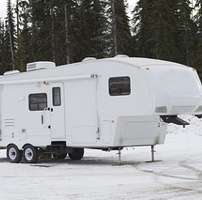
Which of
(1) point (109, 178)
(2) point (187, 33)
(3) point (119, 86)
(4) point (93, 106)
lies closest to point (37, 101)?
(4) point (93, 106)

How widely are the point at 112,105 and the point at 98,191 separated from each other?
437 cm

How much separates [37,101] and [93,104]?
2232 millimetres

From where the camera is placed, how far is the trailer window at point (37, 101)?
15688 millimetres

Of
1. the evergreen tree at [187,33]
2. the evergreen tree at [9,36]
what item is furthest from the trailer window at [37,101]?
the evergreen tree at [9,36]

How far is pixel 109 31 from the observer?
36750 mm

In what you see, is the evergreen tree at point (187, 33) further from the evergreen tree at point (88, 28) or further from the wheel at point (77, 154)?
the wheel at point (77, 154)

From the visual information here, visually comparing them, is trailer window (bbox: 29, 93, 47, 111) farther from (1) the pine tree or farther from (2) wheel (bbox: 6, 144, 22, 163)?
(1) the pine tree

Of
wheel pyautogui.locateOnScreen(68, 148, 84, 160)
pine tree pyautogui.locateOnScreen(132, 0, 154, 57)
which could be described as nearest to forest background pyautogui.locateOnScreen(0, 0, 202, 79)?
pine tree pyautogui.locateOnScreen(132, 0, 154, 57)

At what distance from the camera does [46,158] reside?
1700 cm

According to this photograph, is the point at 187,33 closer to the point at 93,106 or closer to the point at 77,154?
the point at 77,154

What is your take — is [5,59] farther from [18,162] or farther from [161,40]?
[18,162]

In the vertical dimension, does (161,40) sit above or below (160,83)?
above

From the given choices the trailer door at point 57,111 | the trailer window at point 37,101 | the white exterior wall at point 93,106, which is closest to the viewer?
the white exterior wall at point 93,106

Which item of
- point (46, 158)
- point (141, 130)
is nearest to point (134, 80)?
point (141, 130)
